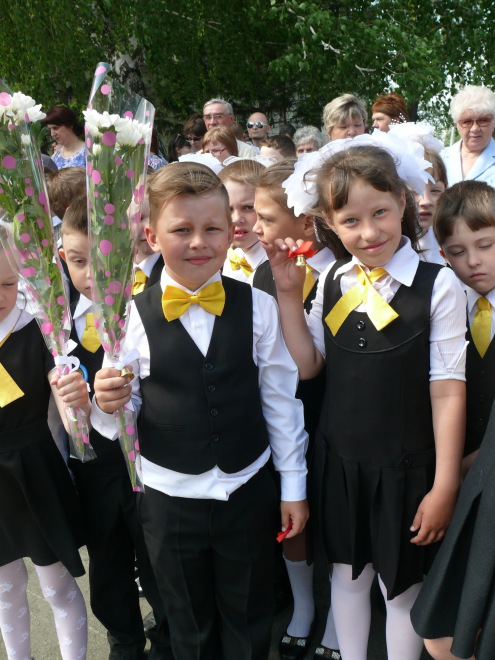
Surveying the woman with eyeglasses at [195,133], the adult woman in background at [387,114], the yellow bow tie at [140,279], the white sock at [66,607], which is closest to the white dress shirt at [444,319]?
the yellow bow tie at [140,279]

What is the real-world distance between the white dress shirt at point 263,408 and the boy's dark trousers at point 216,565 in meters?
0.06

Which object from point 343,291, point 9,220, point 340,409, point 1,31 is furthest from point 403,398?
point 1,31

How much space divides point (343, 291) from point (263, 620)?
1.18m

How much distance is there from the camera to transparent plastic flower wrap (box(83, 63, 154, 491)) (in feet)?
5.04

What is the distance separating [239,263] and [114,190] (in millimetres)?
1425

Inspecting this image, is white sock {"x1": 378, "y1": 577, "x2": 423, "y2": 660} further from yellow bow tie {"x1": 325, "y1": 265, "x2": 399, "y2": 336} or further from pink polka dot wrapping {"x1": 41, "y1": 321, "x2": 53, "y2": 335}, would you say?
pink polka dot wrapping {"x1": 41, "y1": 321, "x2": 53, "y2": 335}

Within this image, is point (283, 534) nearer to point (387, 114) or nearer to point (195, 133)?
point (387, 114)

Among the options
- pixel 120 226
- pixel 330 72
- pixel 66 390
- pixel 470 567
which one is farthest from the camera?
pixel 330 72

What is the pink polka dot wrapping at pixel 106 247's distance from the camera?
1644mm

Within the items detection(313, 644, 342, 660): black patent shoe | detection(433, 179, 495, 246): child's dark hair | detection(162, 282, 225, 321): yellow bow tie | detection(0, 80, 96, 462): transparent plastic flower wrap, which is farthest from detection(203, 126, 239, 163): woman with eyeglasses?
detection(313, 644, 342, 660): black patent shoe

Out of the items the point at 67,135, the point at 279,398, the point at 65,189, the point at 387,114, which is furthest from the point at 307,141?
the point at 279,398

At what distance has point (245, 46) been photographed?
11164mm

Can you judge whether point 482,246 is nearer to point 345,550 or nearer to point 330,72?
point 345,550

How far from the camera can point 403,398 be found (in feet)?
6.39
